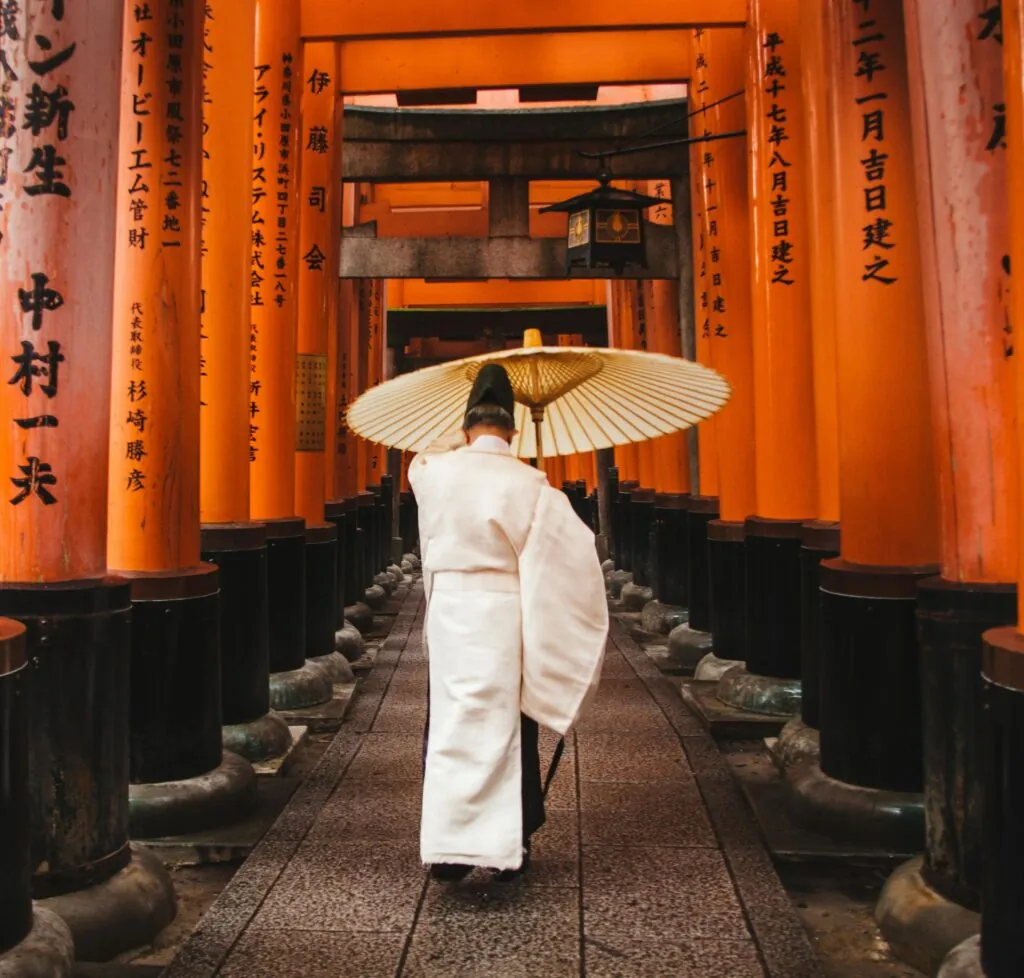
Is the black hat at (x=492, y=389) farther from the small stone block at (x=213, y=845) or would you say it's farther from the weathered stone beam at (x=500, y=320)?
the weathered stone beam at (x=500, y=320)

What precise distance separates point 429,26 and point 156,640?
18.5 feet

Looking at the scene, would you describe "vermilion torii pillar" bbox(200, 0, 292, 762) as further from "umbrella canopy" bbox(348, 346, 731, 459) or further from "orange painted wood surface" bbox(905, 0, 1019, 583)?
"orange painted wood surface" bbox(905, 0, 1019, 583)

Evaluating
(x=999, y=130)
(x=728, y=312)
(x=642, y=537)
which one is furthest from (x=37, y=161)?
(x=642, y=537)

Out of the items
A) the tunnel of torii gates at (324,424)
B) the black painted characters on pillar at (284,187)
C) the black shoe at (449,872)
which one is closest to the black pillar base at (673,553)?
the tunnel of torii gates at (324,424)

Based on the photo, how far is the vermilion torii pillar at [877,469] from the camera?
439 cm

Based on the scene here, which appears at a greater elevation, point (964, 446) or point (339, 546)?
point (964, 446)

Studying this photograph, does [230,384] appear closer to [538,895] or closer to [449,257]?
[538,895]

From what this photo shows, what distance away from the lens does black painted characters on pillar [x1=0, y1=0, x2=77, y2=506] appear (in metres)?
3.54

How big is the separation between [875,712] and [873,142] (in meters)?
2.43

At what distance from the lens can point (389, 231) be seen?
1641cm

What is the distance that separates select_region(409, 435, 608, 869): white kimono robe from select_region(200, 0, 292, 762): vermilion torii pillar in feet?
7.80

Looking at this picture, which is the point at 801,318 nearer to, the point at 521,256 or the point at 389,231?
the point at 521,256

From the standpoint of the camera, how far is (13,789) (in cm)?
291

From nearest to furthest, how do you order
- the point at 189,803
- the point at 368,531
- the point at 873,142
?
the point at 873,142, the point at 189,803, the point at 368,531
